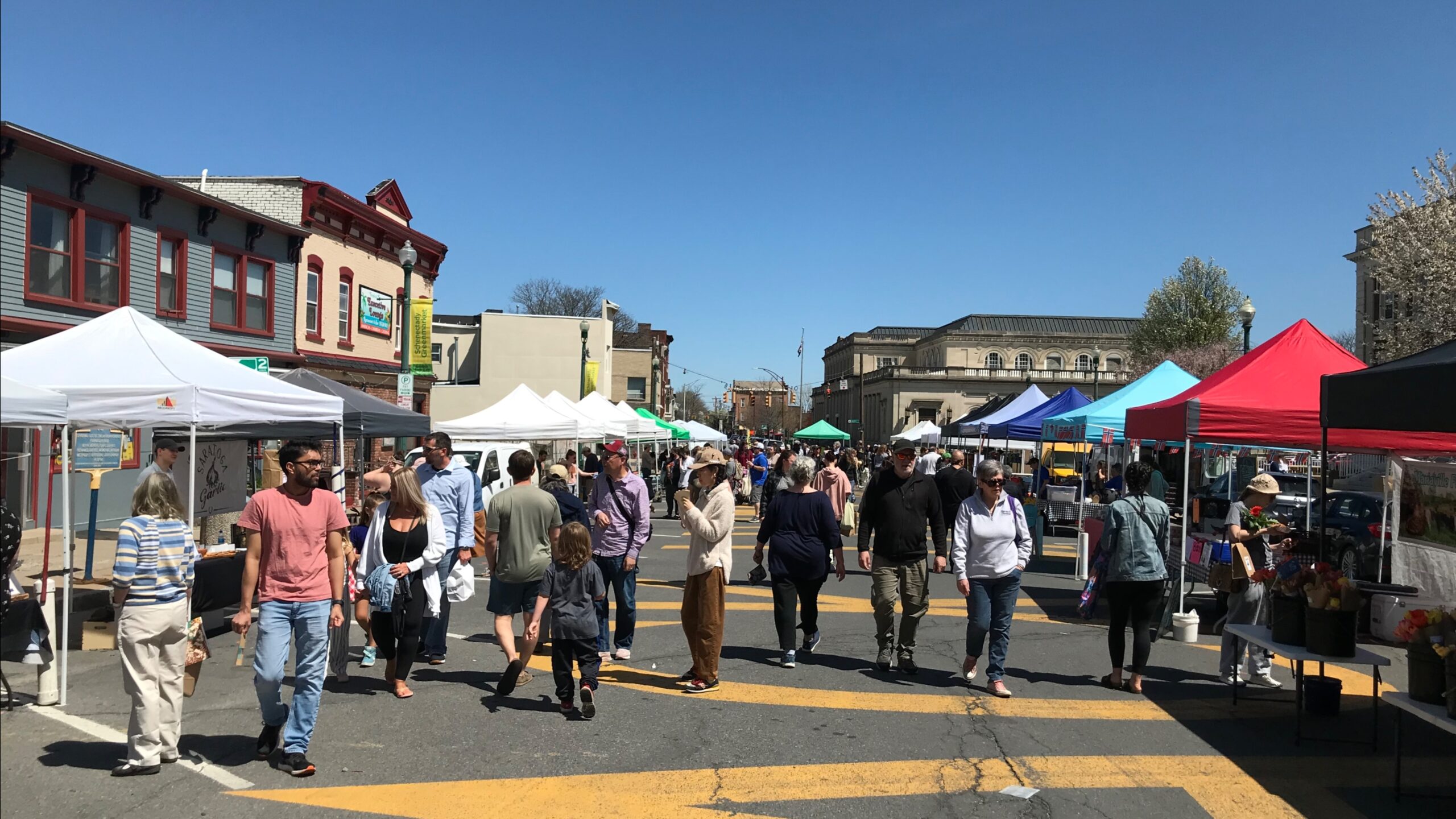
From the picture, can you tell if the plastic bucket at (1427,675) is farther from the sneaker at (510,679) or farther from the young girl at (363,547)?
the young girl at (363,547)

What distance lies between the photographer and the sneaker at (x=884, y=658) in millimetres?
8242

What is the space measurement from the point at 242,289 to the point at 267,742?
19.0 m

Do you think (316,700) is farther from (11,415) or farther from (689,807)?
(11,415)

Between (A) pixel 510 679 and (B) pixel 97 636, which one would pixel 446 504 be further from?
(B) pixel 97 636

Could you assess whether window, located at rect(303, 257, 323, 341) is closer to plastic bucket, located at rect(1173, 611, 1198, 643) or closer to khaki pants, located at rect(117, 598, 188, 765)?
khaki pants, located at rect(117, 598, 188, 765)

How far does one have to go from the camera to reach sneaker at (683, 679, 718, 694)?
7.41 meters

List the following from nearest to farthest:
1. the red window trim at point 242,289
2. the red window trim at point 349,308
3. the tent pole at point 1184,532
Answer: the tent pole at point 1184,532
the red window trim at point 242,289
the red window trim at point 349,308

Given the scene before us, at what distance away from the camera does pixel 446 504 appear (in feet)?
26.8

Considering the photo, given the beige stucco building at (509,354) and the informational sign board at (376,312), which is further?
the beige stucco building at (509,354)

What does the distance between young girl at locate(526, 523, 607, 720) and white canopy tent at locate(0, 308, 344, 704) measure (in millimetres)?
3976

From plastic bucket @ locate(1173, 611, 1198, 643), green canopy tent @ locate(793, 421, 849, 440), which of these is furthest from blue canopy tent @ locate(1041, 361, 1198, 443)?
green canopy tent @ locate(793, 421, 849, 440)

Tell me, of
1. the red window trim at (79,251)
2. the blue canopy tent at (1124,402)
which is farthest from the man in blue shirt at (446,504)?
the blue canopy tent at (1124,402)

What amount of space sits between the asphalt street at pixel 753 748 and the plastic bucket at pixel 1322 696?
0.29ft

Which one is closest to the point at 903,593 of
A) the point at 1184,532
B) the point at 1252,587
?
the point at 1252,587
